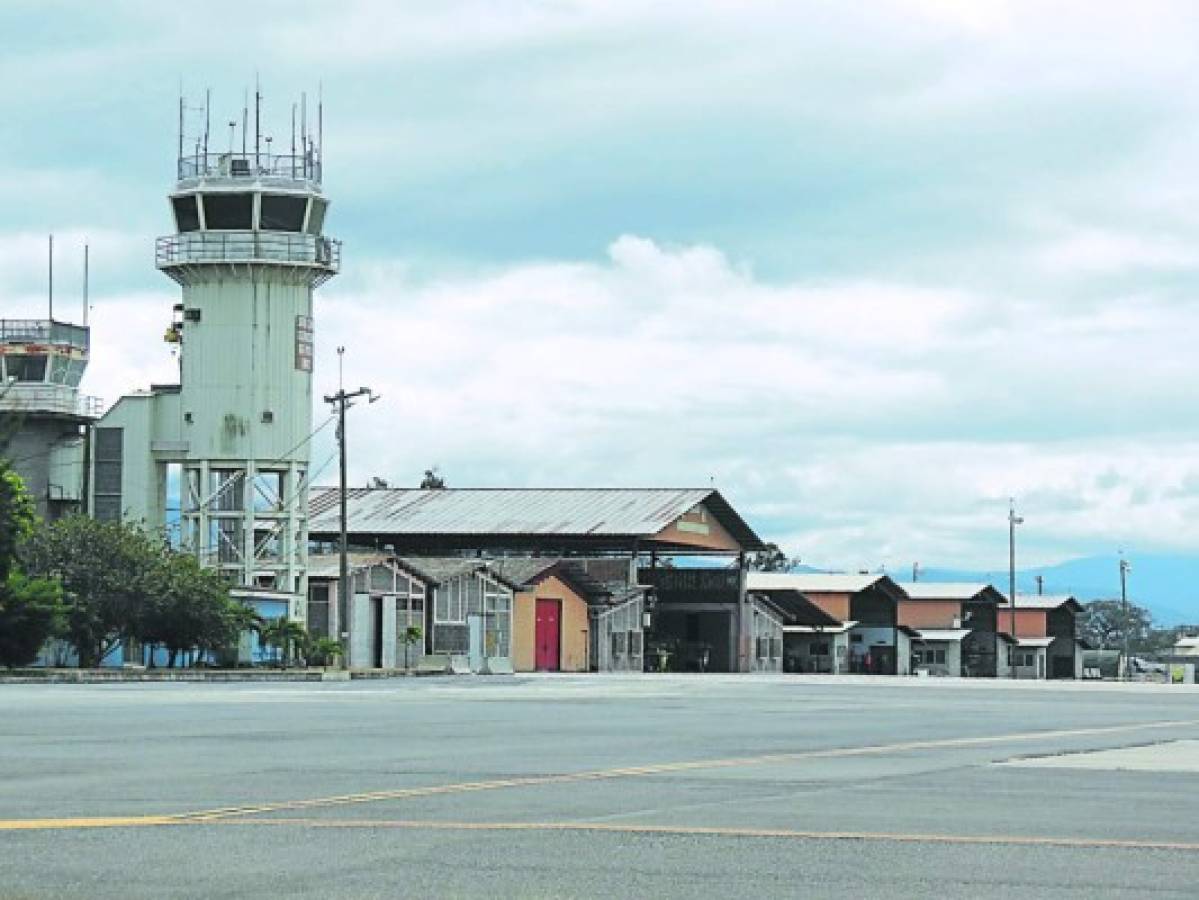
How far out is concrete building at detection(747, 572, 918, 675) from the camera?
364 ft

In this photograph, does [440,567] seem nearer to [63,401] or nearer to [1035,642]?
[63,401]

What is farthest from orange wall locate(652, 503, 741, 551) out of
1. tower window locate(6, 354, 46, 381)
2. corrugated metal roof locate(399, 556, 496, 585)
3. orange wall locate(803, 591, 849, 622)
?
tower window locate(6, 354, 46, 381)

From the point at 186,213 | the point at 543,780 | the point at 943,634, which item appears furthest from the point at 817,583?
the point at 543,780

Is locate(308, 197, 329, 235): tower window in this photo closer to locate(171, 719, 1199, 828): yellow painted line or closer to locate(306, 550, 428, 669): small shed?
locate(306, 550, 428, 669): small shed

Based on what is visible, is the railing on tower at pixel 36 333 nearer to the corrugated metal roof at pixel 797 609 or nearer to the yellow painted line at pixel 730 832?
the corrugated metal roof at pixel 797 609

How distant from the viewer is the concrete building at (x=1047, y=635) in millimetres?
129625

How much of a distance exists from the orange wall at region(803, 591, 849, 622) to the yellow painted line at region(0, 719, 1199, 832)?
3204 inches

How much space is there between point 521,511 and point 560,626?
10711 mm

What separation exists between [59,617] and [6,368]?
22284 mm

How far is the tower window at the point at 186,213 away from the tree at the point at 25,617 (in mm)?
22613

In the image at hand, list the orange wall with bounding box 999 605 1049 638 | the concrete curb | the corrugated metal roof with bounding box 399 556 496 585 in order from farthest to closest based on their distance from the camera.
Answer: the orange wall with bounding box 999 605 1049 638, the corrugated metal roof with bounding box 399 556 496 585, the concrete curb

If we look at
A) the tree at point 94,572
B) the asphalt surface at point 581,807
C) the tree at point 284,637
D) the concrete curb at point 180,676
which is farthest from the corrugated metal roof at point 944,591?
the asphalt surface at point 581,807

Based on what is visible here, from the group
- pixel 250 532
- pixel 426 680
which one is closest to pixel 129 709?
pixel 426 680

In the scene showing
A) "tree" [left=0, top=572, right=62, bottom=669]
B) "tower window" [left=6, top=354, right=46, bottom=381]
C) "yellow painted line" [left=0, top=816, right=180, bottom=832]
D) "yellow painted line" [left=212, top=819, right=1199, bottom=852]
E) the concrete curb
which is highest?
"tower window" [left=6, top=354, right=46, bottom=381]
